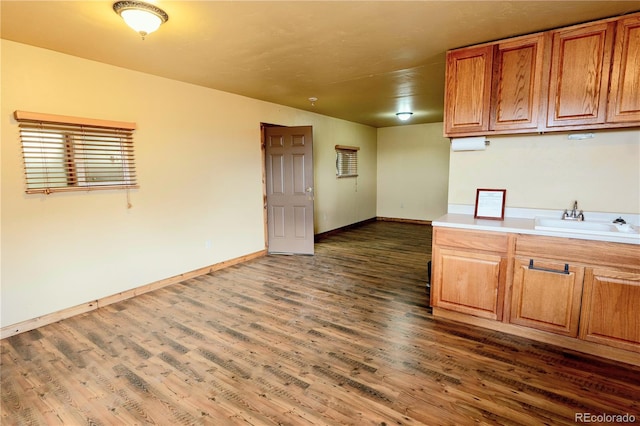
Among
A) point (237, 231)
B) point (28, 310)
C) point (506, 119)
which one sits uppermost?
point (506, 119)

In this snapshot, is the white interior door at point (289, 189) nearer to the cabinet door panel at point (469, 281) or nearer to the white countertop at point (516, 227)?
the white countertop at point (516, 227)

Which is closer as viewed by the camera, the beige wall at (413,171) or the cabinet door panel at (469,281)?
the cabinet door panel at (469,281)

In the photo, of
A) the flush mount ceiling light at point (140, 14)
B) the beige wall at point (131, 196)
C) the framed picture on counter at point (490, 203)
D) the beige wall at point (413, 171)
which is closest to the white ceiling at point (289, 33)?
the flush mount ceiling light at point (140, 14)

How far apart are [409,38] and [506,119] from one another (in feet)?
3.51

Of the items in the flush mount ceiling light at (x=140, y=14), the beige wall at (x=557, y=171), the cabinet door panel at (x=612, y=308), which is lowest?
the cabinet door panel at (x=612, y=308)

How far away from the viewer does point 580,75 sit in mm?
2414

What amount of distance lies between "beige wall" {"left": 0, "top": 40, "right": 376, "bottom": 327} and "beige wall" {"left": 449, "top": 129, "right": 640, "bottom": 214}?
303cm

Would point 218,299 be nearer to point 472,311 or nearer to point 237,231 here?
point 237,231

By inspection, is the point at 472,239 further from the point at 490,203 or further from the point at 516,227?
the point at 490,203

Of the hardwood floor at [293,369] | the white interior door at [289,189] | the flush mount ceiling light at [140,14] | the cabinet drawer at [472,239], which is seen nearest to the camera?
the hardwood floor at [293,369]

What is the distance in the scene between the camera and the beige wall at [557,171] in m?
2.55

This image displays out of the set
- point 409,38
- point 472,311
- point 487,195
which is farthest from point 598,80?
point 472,311

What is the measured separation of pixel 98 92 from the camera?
3.16 metres

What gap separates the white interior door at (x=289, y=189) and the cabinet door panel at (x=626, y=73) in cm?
349
